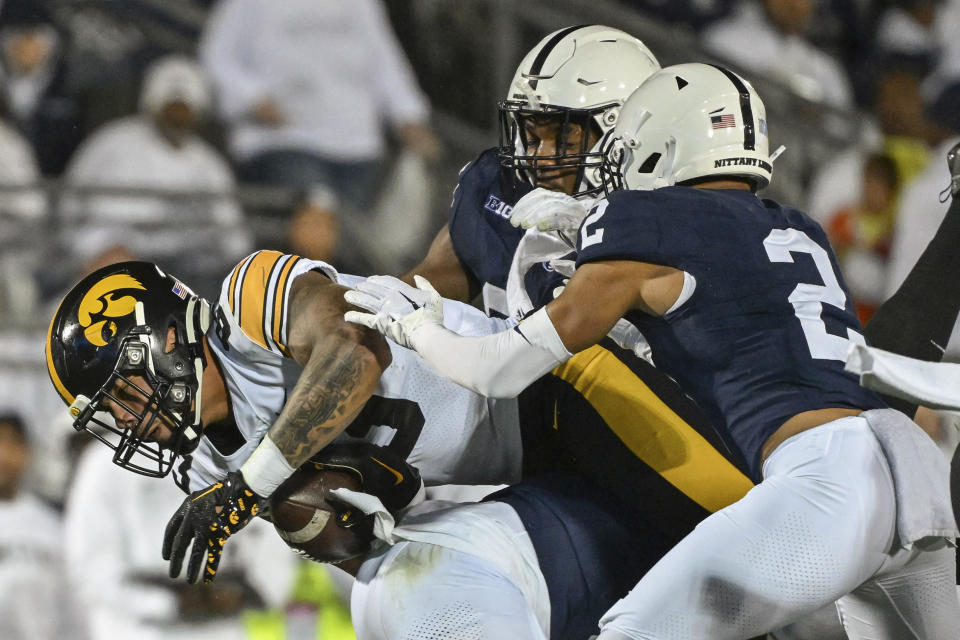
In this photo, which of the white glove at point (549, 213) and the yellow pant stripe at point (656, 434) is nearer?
the yellow pant stripe at point (656, 434)

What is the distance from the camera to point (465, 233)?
3.60m

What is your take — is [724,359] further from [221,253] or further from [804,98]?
[804,98]

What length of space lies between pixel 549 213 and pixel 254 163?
3004 millimetres

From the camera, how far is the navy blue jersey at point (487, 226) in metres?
3.46

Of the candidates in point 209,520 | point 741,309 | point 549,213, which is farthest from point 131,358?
→ point 741,309

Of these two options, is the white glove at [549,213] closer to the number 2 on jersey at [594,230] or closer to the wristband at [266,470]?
the number 2 on jersey at [594,230]

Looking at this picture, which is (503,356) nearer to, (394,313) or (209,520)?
(394,313)

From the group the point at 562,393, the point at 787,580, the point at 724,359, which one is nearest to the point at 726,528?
the point at 787,580

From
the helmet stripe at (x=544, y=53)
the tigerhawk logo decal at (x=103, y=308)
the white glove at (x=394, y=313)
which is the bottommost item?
the tigerhawk logo decal at (x=103, y=308)

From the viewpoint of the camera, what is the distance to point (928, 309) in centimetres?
323

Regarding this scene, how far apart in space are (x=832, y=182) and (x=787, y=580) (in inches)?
152

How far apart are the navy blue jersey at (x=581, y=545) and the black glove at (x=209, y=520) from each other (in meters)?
0.54

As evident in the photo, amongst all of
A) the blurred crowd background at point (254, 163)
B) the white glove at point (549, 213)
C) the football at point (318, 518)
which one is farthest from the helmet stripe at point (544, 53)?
the blurred crowd background at point (254, 163)

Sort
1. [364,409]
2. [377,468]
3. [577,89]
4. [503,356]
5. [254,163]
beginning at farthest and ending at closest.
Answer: [254,163]
[577,89]
[364,409]
[377,468]
[503,356]
